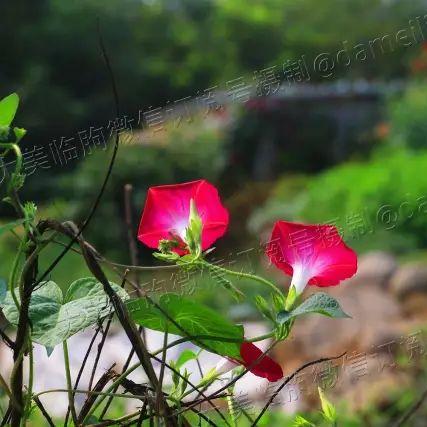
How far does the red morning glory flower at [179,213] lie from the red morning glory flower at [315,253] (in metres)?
0.03

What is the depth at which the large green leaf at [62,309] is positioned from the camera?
0.34 m

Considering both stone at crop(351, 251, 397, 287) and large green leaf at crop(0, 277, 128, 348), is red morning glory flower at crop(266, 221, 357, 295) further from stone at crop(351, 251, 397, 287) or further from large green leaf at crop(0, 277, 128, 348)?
stone at crop(351, 251, 397, 287)

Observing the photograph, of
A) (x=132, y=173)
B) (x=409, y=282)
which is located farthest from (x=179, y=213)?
(x=132, y=173)

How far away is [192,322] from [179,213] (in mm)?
64

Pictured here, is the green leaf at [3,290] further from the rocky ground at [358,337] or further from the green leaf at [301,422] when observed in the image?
the rocky ground at [358,337]

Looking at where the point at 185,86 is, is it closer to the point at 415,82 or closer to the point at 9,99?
the point at 415,82

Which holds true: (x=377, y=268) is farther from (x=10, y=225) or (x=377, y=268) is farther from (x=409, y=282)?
(x=10, y=225)

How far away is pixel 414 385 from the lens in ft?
6.02

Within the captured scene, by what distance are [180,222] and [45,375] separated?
2031mm

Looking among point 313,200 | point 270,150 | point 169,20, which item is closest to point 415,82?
point 270,150

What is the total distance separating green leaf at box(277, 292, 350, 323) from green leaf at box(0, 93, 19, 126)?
131 mm

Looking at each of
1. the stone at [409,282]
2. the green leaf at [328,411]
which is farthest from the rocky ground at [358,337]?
the green leaf at [328,411]

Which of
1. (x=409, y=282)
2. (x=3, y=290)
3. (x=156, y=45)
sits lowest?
(x=409, y=282)

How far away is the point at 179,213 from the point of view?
1.30ft
